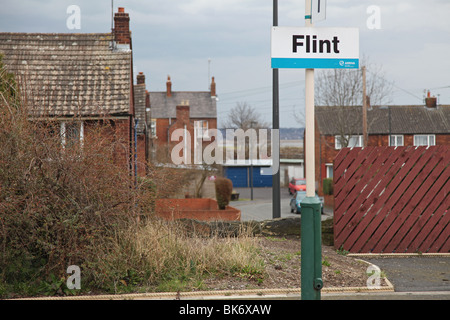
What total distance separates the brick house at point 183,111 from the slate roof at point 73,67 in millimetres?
42209

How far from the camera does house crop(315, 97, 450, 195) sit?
51.0 meters

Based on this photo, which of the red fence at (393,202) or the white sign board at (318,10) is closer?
the white sign board at (318,10)

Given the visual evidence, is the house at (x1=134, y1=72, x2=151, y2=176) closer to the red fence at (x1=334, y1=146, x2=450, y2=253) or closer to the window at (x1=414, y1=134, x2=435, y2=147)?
the red fence at (x1=334, y1=146, x2=450, y2=253)

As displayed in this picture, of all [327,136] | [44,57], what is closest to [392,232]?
[44,57]

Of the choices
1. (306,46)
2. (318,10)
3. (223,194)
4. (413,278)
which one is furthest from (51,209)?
(223,194)

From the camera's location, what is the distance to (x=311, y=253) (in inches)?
225

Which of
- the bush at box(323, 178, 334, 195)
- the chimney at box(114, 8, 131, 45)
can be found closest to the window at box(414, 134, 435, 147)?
the bush at box(323, 178, 334, 195)

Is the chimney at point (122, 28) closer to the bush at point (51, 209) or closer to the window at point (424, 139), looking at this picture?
the bush at point (51, 209)

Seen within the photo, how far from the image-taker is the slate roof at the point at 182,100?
69500 millimetres

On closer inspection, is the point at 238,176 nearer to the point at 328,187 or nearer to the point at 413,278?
the point at 328,187

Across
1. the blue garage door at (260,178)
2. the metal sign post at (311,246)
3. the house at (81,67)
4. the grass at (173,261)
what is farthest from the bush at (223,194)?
the blue garage door at (260,178)

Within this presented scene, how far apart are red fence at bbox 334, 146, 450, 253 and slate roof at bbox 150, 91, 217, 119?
195ft

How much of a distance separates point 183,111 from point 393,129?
968 inches
